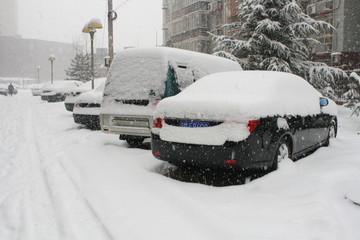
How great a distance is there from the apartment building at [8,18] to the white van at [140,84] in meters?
150

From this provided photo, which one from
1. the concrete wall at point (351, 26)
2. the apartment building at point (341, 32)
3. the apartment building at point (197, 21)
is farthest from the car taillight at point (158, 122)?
the apartment building at point (197, 21)

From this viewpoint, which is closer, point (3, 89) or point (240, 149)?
point (240, 149)

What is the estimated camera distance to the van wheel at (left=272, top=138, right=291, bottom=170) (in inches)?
184

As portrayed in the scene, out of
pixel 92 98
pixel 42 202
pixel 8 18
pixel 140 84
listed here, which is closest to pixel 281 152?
pixel 140 84

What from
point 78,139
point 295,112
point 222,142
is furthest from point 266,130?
point 78,139

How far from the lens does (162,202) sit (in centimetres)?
388

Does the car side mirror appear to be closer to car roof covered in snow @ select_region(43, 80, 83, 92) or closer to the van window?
the van window

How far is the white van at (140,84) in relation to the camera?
21.3 ft

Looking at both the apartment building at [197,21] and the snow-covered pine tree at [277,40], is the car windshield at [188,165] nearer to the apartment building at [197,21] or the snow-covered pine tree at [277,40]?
the snow-covered pine tree at [277,40]

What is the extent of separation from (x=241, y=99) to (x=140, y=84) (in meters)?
2.73

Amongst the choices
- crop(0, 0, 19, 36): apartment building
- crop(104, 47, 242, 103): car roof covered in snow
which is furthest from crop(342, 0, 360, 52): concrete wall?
crop(0, 0, 19, 36): apartment building

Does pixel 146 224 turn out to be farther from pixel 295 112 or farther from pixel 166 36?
pixel 166 36

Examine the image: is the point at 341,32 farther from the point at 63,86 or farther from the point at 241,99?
the point at 241,99

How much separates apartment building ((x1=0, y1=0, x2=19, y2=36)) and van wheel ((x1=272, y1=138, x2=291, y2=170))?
504 feet
